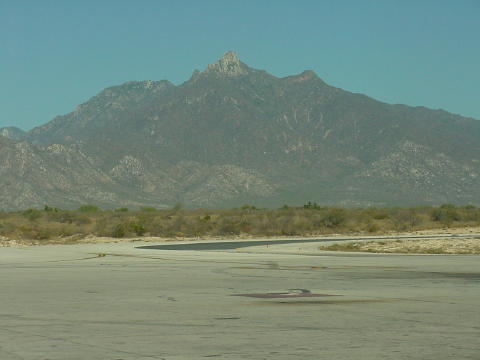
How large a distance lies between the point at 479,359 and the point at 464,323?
3.32m

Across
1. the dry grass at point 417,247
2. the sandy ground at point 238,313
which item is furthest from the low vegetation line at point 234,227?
the sandy ground at point 238,313

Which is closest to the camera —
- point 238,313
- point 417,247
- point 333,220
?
point 238,313

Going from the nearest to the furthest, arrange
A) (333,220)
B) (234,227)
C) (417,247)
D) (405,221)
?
(417,247), (234,227), (333,220), (405,221)

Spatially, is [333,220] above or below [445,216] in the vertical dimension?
below

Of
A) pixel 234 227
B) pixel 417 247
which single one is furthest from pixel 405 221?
pixel 417 247

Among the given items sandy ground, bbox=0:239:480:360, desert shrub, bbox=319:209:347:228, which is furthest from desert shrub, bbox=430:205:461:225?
sandy ground, bbox=0:239:480:360

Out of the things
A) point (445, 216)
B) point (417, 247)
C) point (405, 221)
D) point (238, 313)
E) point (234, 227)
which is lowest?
point (238, 313)

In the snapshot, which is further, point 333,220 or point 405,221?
point 405,221

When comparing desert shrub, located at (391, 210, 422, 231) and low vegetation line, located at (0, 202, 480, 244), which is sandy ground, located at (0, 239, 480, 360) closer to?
low vegetation line, located at (0, 202, 480, 244)

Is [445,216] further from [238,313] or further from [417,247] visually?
[238,313]

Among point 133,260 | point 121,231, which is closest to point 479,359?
point 133,260

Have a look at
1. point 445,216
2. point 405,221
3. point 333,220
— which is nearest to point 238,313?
point 333,220

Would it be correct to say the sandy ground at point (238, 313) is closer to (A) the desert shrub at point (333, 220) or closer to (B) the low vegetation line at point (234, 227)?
(B) the low vegetation line at point (234, 227)

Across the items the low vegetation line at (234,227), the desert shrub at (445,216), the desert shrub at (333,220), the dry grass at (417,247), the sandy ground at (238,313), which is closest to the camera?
the sandy ground at (238,313)
